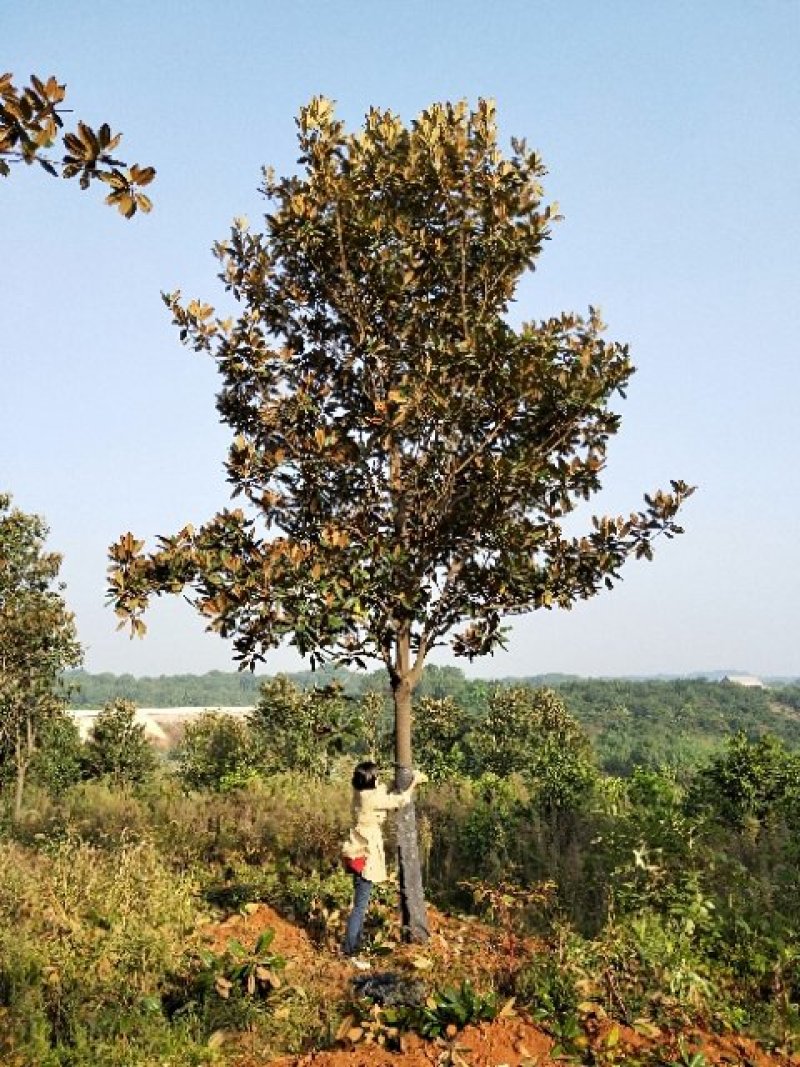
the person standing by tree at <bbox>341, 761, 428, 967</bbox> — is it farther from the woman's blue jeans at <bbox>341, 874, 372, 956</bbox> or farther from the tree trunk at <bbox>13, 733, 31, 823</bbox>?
the tree trunk at <bbox>13, 733, 31, 823</bbox>

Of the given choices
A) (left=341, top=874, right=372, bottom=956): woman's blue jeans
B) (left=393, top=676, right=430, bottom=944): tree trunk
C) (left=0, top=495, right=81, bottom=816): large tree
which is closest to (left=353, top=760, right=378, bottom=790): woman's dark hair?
(left=393, top=676, right=430, bottom=944): tree trunk

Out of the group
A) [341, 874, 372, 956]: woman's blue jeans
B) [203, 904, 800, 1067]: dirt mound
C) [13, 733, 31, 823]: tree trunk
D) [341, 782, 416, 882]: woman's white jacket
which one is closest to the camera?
[203, 904, 800, 1067]: dirt mound

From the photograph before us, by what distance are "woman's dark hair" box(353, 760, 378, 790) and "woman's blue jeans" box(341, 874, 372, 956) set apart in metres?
0.86

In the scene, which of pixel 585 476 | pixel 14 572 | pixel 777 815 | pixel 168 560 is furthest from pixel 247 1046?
pixel 14 572

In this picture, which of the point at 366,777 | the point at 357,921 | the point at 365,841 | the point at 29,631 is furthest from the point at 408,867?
the point at 29,631

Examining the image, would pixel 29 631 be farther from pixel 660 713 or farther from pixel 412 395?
pixel 660 713

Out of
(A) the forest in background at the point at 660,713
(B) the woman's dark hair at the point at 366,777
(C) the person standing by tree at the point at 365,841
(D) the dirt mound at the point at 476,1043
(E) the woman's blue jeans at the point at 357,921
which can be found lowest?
(A) the forest in background at the point at 660,713

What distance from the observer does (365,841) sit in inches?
303

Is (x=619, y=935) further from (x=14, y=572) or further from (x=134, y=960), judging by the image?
(x=14, y=572)

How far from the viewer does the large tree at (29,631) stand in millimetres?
18625

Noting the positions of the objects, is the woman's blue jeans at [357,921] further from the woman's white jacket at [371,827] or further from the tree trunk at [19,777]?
the tree trunk at [19,777]

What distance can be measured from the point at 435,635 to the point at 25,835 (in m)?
7.32

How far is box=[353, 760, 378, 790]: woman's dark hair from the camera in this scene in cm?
792

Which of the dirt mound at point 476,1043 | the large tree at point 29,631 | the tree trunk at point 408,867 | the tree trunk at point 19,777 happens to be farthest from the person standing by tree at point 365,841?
the large tree at point 29,631
